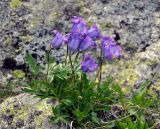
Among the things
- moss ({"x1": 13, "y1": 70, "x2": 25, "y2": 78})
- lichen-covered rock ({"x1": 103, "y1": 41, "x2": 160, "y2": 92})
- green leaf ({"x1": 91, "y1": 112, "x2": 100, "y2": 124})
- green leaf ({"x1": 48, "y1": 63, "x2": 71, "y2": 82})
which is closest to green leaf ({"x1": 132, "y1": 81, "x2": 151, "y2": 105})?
lichen-covered rock ({"x1": 103, "y1": 41, "x2": 160, "y2": 92})

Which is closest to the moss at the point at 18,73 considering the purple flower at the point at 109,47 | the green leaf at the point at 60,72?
the green leaf at the point at 60,72

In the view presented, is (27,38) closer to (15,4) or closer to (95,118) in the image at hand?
(15,4)

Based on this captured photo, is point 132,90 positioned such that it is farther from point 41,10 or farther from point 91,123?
point 41,10

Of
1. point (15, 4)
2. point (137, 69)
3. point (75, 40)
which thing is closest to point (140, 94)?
point (137, 69)

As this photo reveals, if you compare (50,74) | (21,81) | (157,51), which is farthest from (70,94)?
(157,51)

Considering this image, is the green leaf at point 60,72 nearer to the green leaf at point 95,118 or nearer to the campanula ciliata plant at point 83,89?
the campanula ciliata plant at point 83,89
